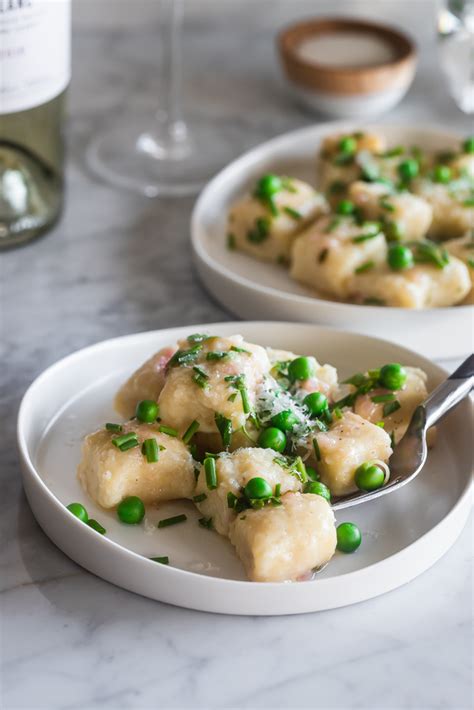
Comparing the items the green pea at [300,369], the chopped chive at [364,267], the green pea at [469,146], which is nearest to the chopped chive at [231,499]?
the green pea at [300,369]

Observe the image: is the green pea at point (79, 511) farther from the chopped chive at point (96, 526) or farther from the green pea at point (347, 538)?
the green pea at point (347, 538)

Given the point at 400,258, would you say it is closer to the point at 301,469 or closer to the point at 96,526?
the point at 301,469

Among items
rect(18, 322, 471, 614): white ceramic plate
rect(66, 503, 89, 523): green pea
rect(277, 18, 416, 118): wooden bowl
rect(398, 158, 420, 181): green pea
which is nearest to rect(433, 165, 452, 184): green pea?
rect(398, 158, 420, 181): green pea

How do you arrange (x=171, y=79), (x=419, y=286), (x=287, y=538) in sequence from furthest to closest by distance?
(x=171, y=79) → (x=419, y=286) → (x=287, y=538)

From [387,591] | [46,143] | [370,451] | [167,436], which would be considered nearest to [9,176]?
[46,143]

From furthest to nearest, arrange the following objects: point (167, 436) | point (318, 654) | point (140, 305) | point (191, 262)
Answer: point (191, 262), point (140, 305), point (167, 436), point (318, 654)

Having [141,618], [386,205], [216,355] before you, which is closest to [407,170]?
[386,205]

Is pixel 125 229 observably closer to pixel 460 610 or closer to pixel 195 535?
pixel 195 535
